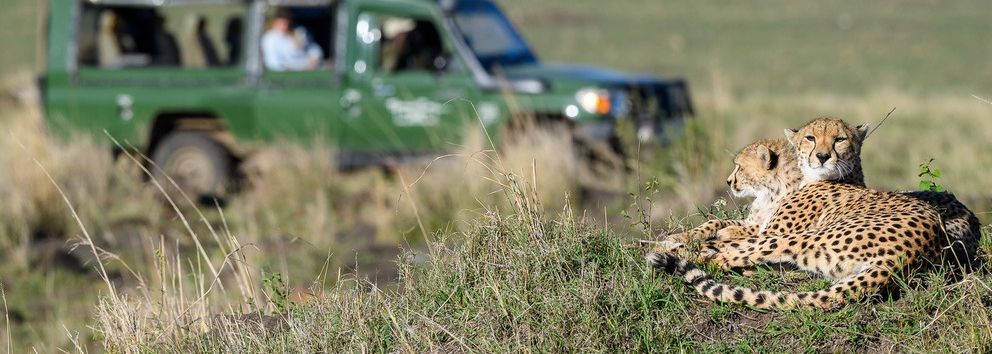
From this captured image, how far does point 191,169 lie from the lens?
14.1 meters

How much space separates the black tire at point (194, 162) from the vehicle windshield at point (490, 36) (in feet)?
8.56

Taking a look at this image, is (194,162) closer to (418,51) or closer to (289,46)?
(289,46)

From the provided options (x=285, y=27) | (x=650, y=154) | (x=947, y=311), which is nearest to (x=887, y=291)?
(x=947, y=311)

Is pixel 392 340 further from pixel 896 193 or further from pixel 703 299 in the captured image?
pixel 896 193

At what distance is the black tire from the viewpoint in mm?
13898

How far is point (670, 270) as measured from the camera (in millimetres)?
5133

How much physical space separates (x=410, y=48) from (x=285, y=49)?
3.63ft

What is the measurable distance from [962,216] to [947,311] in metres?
0.72

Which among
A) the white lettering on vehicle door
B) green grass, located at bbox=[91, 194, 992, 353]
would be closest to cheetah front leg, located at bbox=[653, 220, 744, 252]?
green grass, located at bbox=[91, 194, 992, 353]

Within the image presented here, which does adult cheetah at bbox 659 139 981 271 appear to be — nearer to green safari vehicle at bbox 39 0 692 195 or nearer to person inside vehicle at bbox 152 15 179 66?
green safari vehicle at bbox 39 0 692 195

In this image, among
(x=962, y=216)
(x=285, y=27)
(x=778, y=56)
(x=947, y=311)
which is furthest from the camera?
(x=778, y=56)

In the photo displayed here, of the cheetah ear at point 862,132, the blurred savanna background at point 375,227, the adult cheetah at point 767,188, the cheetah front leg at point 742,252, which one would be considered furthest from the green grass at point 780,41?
the cheetah front leg at point 742,252

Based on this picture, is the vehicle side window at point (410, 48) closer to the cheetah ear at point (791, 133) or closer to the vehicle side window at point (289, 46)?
the vehicle side window at point (289, 46)

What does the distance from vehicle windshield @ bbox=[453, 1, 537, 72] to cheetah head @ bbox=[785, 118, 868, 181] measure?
758 cm
